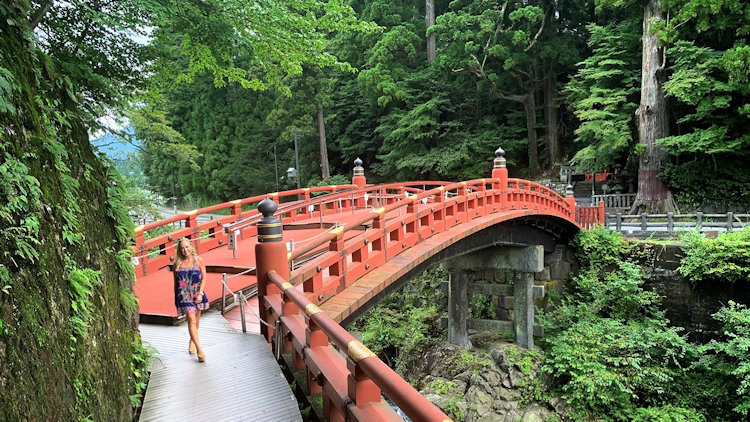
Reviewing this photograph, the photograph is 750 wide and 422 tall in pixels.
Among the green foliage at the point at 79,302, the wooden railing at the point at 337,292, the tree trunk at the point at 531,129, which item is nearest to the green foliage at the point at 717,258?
the wooden railing at the point at 337,292

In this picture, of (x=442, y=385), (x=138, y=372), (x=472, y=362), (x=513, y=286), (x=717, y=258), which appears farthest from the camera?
(x=513, y=286)

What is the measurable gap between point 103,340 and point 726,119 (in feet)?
70.8

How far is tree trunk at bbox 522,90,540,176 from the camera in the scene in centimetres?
2542

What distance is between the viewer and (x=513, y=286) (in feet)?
42.7

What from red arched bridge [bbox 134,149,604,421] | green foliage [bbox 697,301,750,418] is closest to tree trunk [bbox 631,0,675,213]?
green foliage [bbox 697,301,750,418]

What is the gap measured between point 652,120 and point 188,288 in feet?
64.6

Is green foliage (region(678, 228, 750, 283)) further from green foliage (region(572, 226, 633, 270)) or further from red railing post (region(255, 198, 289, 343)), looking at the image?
red railing post (region(255, 198, 289, 343))

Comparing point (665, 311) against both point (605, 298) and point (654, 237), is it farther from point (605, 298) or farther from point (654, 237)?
point (654, 237)

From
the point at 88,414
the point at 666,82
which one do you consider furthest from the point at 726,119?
the point at 88,414

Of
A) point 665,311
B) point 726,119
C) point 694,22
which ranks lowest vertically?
point 665,311

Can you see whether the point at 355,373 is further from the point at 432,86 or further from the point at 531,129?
the point at 432,86

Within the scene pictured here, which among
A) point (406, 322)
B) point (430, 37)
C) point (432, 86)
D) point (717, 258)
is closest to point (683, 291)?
point (717, 258)

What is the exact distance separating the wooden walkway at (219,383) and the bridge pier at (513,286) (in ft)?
26.8

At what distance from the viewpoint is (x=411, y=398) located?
214cm
